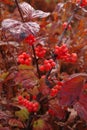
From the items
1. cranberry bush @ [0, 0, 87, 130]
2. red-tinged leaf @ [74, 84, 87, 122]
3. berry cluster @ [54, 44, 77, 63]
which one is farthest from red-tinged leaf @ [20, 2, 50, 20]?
red-tinged leaf @ [74, 84, 87, 122]

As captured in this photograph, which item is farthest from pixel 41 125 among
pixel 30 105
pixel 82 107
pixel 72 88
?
pixel 72 88

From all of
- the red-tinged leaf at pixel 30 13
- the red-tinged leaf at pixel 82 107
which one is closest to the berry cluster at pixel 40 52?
the red-tinged leaf at pixel 30 13

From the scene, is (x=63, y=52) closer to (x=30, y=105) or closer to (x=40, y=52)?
(x=40, y=52)

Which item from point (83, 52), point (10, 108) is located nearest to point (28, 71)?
point (10, 108)

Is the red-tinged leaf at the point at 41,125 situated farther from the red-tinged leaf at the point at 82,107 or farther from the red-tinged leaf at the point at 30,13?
the red-tinged leaf at the point at 30,13

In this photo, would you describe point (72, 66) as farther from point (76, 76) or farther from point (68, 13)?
point (76, 76)

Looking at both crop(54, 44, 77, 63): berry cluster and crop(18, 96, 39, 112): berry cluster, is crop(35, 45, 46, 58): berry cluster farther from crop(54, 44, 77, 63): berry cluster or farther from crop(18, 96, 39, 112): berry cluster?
crop(18, 96, 39, 112): berry cluster
